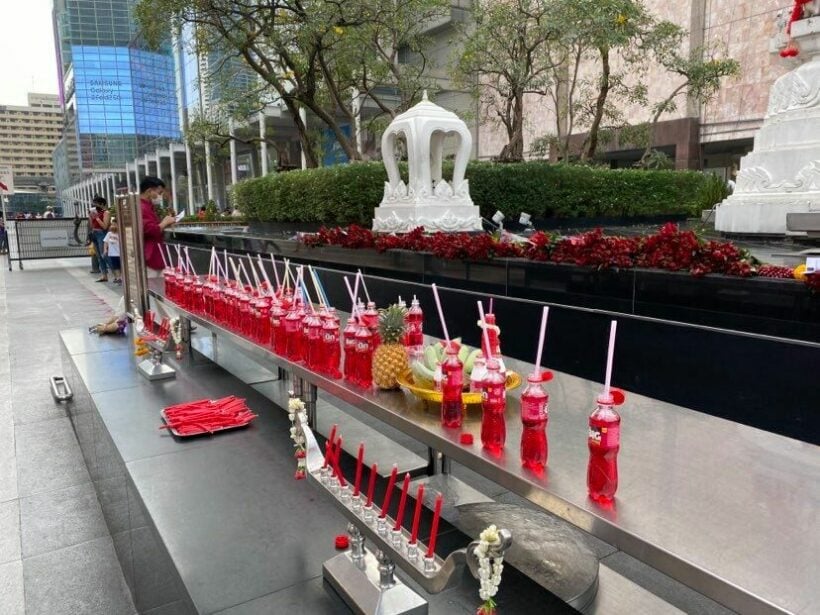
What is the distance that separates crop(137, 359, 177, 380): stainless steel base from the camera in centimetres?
392

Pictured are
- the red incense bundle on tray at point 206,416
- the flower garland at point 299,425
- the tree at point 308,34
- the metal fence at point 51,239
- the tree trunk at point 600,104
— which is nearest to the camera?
the flower garland at point 299,425

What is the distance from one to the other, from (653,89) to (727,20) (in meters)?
3.24

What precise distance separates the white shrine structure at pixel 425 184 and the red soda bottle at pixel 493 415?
6.51m

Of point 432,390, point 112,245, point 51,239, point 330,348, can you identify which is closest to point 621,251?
point 330,348

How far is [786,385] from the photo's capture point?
8.84 feet

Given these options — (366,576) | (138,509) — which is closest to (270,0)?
(138,509)

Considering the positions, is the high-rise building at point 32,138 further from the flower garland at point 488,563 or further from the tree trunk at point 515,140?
the flower garland at point 488,563

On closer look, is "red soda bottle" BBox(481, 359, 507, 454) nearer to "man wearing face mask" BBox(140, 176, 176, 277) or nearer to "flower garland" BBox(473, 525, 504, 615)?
"flower garland" BBox(473, 525, 504, 615)

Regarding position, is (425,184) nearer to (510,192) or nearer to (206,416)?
(510,192)

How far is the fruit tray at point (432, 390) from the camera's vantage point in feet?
6.13

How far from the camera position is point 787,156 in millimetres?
8133

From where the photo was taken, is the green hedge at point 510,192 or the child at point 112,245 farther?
the child at point 112,245

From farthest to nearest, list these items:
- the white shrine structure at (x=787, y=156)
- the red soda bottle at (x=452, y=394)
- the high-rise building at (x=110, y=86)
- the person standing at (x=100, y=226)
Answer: the high-rise building at (x=110, y=86)
the person standing at (x=100, y=226)
the white shrine structure at (x=787, y=156)
the red soda bottle at (x=452, y=394)

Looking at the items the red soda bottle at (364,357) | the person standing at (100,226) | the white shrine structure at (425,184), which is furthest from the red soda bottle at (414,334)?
the person standing at (100,226)
